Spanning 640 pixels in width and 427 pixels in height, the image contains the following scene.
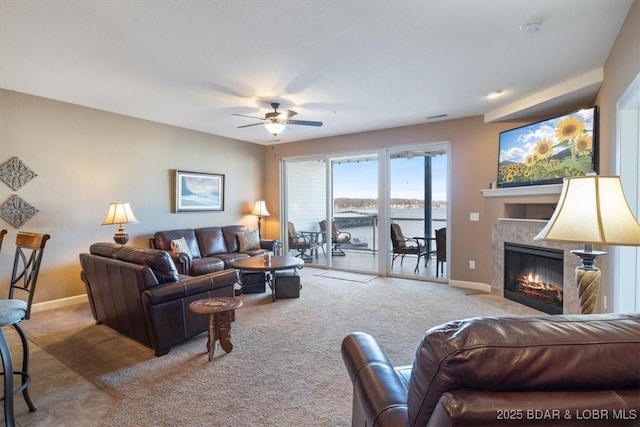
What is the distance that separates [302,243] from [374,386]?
556 cm

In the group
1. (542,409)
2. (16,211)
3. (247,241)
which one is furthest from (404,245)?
(16,211)

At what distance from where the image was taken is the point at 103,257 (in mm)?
3197

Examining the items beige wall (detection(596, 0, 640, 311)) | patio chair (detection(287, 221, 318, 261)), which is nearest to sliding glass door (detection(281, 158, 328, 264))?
patio chair (detection(287, 221, 318, 261))

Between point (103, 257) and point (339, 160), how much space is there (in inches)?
171

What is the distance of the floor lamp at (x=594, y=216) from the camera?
4.51ft

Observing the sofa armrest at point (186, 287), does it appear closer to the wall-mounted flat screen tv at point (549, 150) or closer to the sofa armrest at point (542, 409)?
the sofa armrest at point (542, 409)

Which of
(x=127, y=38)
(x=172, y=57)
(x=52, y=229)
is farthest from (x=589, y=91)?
(x=52, y=229)

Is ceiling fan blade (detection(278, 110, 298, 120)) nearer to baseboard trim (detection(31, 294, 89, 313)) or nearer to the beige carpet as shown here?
the beige carpet

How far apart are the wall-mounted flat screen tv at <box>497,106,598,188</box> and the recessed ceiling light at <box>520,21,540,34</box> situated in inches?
59.7

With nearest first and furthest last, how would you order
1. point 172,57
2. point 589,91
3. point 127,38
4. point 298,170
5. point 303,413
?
point 303,413
point 127,38
point 172,57
point 589,91
point 298,170

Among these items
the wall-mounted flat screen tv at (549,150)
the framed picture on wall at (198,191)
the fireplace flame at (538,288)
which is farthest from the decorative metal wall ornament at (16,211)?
the fireplace flame at (538,288)

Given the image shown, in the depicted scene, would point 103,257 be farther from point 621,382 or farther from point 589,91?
point 589,91

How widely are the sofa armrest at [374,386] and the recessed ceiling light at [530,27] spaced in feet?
8.36

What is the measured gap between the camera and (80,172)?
4324 millimetres
